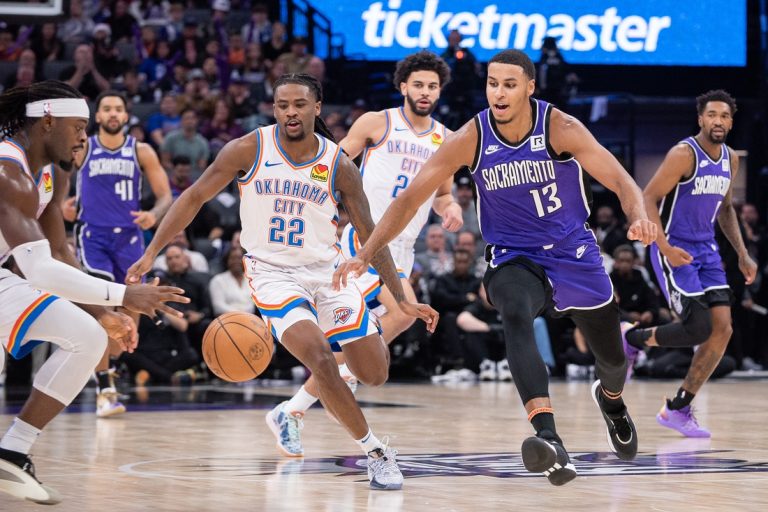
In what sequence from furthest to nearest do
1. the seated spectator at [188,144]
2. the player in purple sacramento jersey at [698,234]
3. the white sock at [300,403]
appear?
the seated spectator at [188,144], the player in purple sacramento jersey at [698,234], the white sock at [300,403]

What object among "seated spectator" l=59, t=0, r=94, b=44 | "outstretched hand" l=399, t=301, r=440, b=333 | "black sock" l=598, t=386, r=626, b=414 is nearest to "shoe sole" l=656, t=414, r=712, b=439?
"black sock" l=598, t=386, r=626, b=414

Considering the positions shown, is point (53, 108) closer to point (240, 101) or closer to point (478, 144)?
point (478, 144)

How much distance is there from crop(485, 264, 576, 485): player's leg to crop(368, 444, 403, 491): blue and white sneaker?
2.12 feet

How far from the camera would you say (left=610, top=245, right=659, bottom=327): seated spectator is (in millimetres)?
13766

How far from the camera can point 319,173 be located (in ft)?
20.1

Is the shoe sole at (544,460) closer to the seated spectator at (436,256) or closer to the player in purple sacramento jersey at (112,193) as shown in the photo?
the player in purple sacramento jersey at (112,193)

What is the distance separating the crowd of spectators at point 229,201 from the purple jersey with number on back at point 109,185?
309 centimetres

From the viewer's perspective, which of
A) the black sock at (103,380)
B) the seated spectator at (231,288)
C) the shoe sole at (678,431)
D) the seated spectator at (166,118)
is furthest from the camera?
the seated spectator at (166,118)

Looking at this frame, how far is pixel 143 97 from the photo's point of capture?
1691cm

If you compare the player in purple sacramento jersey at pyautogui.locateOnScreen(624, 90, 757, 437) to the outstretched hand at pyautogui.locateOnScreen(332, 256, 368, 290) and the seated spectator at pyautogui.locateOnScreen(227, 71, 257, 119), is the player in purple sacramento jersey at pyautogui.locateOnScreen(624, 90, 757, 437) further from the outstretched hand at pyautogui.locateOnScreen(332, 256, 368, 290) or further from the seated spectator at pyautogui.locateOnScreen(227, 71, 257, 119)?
the seated spectator at pyautogui.locateOnScreen(227, 71, 257, 119)

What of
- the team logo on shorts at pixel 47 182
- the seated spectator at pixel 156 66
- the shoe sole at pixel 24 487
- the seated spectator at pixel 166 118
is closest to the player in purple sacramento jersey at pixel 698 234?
the team logo on shorts at pixel 47 182

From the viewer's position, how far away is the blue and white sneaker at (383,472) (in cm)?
542

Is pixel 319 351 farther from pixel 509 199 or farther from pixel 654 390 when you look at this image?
A: pixel 654 390

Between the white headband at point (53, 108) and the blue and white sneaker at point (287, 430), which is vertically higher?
the white headband at point (53, 108)
